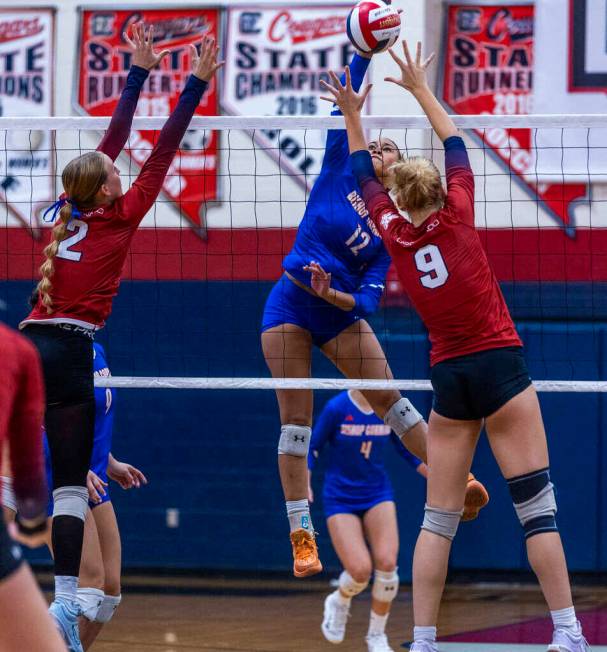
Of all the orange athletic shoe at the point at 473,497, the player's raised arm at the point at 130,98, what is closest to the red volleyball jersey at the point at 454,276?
the orange athletic shoe at the point at 473,497

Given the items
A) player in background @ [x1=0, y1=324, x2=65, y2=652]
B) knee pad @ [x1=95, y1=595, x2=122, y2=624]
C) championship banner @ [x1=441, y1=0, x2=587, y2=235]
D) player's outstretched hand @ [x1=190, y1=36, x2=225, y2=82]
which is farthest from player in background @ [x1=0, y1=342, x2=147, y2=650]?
championship banner @ [x1=441, y1=0, x2=587, y2=235]

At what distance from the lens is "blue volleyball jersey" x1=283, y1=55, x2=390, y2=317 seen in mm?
6176

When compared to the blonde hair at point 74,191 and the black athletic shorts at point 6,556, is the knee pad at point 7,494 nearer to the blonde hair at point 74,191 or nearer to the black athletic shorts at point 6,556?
the blonde hair at point 74,191

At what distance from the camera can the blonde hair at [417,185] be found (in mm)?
5270

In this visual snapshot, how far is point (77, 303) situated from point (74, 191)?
51 cm

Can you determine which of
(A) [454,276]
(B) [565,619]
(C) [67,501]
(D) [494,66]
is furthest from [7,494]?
(D) [494,66]

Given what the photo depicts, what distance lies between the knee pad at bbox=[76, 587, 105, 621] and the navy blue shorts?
1.59m

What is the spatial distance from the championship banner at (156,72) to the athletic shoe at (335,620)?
3.79 metres

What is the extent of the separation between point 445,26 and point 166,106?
8.11 ft

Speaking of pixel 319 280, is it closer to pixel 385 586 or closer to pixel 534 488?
pixel 534 488

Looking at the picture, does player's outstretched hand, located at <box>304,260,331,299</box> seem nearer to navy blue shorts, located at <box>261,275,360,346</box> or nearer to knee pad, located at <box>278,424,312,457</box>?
navy blue shorts, located at <box>261,275,360,346</box>

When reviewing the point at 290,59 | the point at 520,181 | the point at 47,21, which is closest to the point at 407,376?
the point at 520,181

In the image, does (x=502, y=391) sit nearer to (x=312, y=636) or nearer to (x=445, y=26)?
(x=312, y=636)

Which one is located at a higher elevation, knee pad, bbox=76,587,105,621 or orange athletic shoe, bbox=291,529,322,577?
orange athletic shoe, bbox=291,529,322,577
